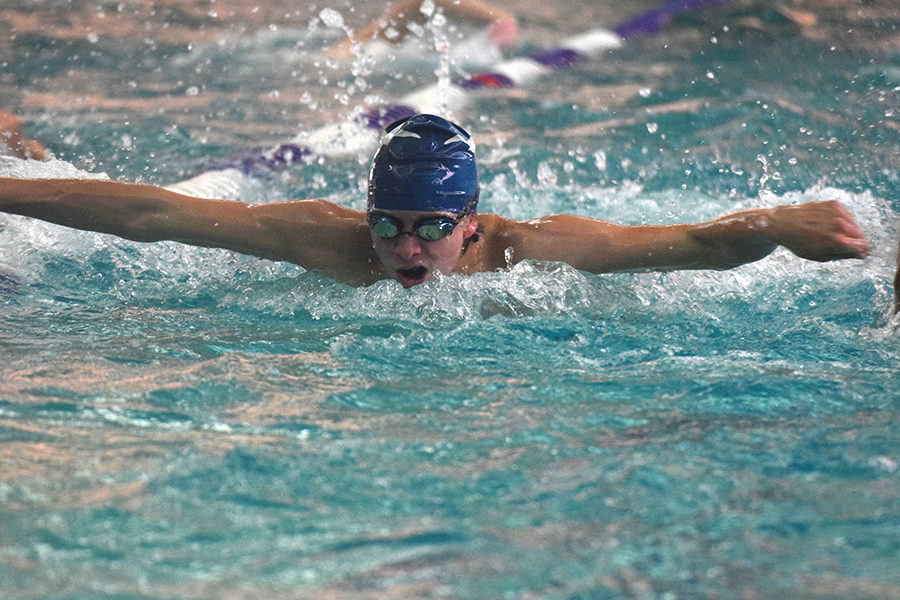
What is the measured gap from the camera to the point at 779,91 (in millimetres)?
6887

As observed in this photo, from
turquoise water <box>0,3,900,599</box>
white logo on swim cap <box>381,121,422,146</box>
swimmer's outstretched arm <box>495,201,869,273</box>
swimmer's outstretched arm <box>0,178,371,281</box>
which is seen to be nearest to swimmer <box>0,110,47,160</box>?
turquoise water <box>0,3,900,599</box>

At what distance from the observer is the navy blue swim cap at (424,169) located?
3322 mm

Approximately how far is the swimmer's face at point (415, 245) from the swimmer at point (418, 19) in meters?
4.70

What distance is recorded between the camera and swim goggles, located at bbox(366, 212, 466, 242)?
3293 mm

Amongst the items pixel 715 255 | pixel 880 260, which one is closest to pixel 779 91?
pixel 880 260

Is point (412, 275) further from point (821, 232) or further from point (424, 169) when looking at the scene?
point (821, 232)

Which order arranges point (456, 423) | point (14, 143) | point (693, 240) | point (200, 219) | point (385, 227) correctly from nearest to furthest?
1. point (456, 423)
2. point (693, 240)
3. point (385, 227)
4. point (200, 219)
5. point (14, 143)

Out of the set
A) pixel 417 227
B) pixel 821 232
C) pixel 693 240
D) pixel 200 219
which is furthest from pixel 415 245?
pixel 821 232

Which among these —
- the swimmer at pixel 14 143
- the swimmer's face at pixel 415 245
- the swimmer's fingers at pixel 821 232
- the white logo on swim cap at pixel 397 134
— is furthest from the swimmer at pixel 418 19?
the swimmer's fingers at pixel 821 232

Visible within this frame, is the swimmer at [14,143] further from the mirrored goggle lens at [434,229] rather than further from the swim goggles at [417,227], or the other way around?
the mirrored goggle lens at [434,229]

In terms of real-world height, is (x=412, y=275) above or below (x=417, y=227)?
below

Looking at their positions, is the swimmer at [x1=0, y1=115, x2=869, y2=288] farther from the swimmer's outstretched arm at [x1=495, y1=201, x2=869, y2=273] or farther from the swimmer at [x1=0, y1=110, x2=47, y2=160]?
the swimmer at [x1=0, y1=110, x2=47, y2=160]

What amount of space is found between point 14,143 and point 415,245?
2883 mm

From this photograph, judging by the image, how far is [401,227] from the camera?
3.32 meters
